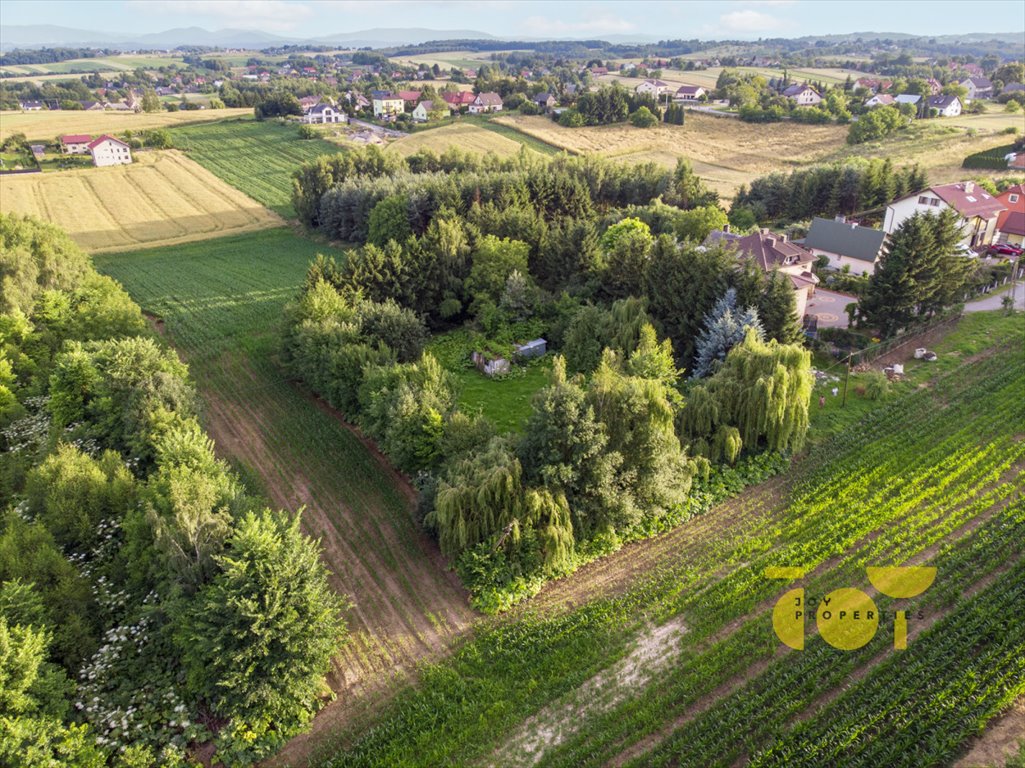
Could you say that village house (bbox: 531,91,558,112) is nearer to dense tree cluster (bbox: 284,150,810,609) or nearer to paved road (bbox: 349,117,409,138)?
paved road (bbox: 349,117,409,138)

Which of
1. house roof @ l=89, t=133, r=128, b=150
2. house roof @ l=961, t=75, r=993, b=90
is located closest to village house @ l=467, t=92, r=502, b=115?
house roof @ l=89, t=133, r=128, b=150

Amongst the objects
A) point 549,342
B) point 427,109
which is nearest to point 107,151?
point 427,109

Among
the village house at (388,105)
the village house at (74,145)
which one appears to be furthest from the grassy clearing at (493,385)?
the village house at (388,105)

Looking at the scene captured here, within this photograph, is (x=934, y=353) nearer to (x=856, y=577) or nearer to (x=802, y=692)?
(x=856, y=577)

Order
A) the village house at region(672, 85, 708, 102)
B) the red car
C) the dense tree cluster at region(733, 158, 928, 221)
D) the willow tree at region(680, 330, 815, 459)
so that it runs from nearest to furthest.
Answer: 1. the willow tree at region(680, 330, 815, 459)
2. the red car
3. the dense tree cluster at region(733, 158, 928, 221)
4. the village house at region(672, 85, 708, 102)

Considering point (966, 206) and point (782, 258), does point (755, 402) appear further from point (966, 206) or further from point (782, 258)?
point (966, 206)

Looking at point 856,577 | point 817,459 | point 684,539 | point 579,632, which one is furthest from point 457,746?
point 817,459
